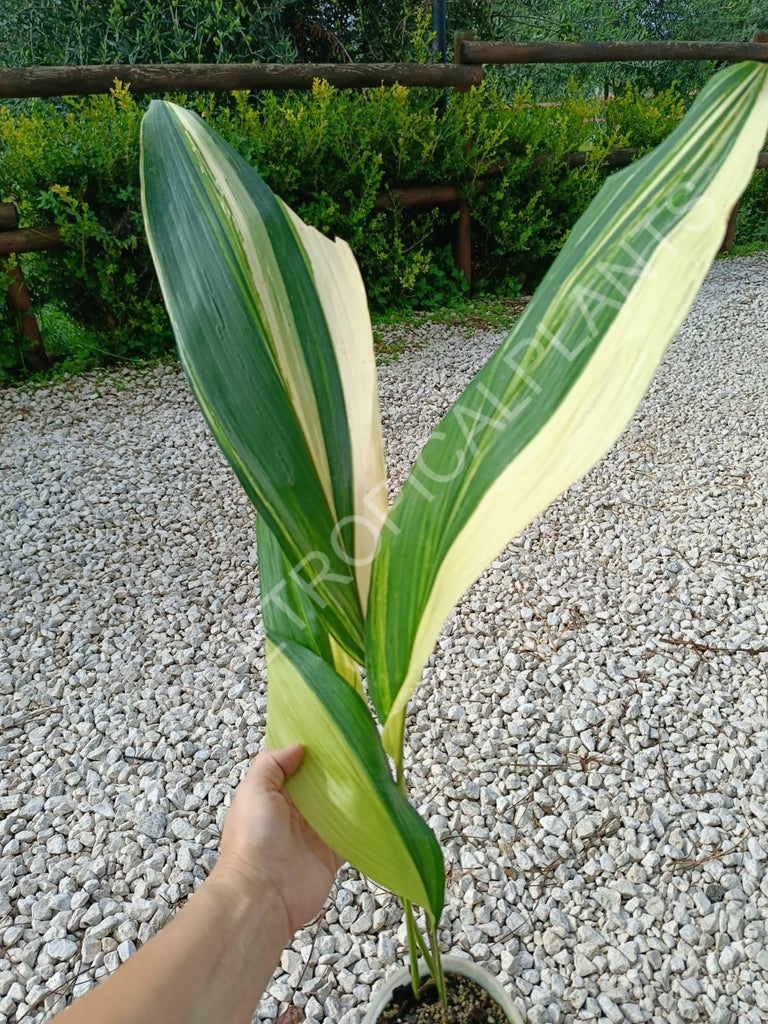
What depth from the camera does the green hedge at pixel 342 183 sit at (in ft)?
9.87

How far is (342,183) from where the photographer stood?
3.42m

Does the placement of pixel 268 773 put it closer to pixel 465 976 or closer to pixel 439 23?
pixel 465 976

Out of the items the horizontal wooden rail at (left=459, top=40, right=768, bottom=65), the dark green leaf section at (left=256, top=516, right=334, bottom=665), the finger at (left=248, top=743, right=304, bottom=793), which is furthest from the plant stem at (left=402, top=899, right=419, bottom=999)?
the horizontal wooden rail at (left=459, top=40, right=768, bottom=65)

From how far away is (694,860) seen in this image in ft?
4.29

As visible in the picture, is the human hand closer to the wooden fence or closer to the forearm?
the forearm

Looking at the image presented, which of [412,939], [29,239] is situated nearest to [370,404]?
[412,939]

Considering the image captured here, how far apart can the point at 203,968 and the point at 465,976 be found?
48 centimetres

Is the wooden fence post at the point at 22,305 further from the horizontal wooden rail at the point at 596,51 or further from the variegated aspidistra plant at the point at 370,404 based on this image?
the variegated aspidistra plant at the point at 370,404

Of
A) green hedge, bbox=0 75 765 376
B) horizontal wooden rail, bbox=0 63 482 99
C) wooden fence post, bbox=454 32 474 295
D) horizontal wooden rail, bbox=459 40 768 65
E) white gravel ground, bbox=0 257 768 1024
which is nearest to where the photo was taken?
white gravel ground, bbox=0 257 768 1024

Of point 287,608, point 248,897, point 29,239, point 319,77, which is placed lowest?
point 248,897

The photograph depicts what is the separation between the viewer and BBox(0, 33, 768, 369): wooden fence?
116 inches

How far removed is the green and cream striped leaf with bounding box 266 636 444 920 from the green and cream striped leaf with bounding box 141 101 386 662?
2.8 inches

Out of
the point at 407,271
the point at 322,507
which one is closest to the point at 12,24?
the point at 407,271

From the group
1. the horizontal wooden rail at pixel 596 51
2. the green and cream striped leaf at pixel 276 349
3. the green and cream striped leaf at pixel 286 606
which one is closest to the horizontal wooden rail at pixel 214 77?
the horizontal wooden rail at pixel 596 51
